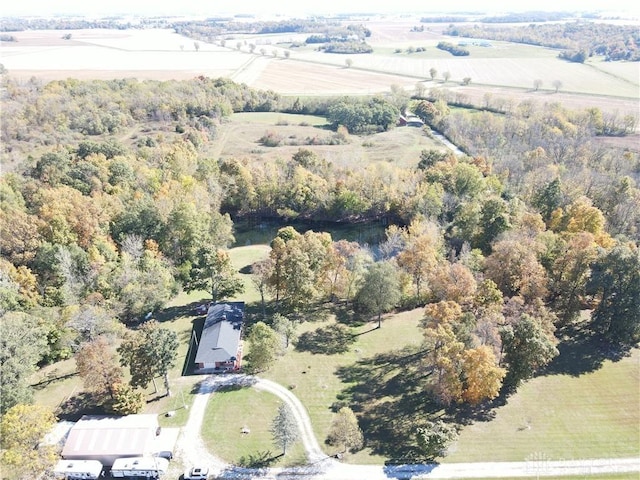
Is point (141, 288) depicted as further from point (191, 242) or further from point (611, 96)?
point (611, 96)

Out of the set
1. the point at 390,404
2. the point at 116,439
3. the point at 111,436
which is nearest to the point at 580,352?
the point at 390,404

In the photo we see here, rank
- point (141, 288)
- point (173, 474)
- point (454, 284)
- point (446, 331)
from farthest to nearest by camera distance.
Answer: point (141, 288) < point (454, 284) < point (446, 331) < point (173, 474)

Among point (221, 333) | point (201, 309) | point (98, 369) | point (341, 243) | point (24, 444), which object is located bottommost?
point (201, 309)

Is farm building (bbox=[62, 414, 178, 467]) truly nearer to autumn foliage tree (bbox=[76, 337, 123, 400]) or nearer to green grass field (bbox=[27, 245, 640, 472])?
green grass field (bbox=[27, 245, 640, 472])

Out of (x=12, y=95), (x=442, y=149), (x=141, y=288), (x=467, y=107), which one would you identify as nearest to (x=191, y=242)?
(x=141, y=288)

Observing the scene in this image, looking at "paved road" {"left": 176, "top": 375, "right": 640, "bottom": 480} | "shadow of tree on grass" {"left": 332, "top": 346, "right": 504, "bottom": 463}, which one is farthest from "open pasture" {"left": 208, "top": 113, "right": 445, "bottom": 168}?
"paved road" {"left": 176, "top": 375, "right": 640, "bottom": 480}

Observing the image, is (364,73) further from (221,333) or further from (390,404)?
(390,404)

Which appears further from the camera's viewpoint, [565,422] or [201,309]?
[201,309]
